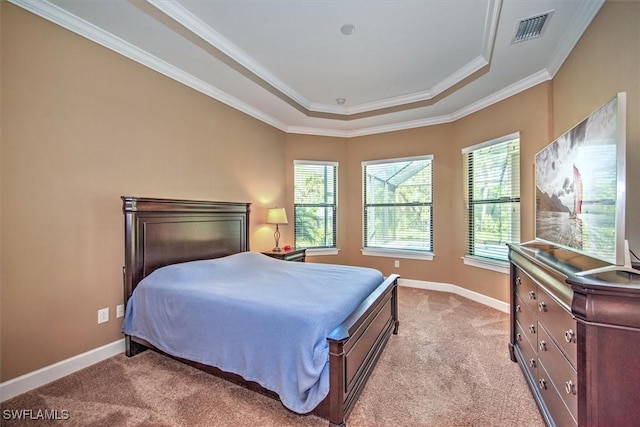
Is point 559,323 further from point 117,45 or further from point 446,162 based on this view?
point 117,45

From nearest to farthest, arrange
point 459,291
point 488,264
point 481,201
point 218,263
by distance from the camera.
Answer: point 218,263
point 488,264
point 481,201
point 459,291

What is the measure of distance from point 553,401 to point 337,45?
10.7 ft

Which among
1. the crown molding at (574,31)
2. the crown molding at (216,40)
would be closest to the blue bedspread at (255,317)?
the crown molding at (216,40)

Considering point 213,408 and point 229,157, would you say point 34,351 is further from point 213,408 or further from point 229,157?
point 229,157

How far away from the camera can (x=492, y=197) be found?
3.79m

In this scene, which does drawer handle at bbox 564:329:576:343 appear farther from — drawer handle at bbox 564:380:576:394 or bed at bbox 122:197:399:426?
bed at bbox 122:197:399:426

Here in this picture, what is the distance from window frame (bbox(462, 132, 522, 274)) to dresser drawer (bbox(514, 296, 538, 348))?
1.42 metres

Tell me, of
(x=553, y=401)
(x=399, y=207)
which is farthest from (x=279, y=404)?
(x=399, y=207)

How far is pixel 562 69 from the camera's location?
9.14 feet

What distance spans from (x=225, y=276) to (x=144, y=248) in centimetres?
79

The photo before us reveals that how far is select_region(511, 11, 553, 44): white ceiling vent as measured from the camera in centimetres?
228

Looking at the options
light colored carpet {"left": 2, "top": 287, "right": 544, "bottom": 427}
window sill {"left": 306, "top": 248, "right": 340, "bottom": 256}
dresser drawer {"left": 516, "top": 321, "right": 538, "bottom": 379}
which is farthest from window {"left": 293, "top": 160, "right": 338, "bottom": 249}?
dresser drawer {"left": 516, "top": 321, "right": 538, "bottom": 379}

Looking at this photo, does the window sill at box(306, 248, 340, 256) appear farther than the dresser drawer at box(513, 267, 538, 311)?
Yes

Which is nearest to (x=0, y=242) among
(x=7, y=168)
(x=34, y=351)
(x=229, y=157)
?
(x=7, y=168)
